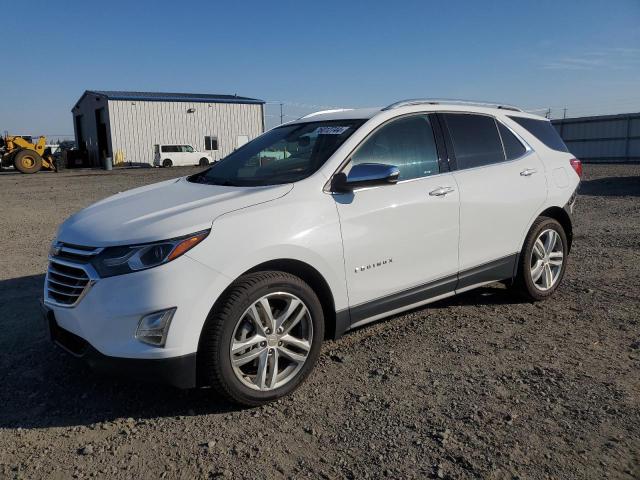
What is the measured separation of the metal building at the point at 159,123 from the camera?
142 feet

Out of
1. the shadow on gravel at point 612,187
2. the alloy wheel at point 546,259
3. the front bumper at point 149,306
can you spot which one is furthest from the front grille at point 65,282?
the shadow on gravel at point 612,187

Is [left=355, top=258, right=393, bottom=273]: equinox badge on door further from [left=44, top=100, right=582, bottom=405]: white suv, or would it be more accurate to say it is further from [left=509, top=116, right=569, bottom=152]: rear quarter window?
[left=509, top=116, right=569, bottom=152]: rear quarter window

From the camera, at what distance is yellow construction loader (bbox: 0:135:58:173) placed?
109ft

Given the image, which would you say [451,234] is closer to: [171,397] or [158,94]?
[171,397]

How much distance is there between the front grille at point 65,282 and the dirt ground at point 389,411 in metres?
0.68

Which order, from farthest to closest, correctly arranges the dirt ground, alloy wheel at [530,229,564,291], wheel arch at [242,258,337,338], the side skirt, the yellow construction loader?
the yellow construction loader < alloy wheel at [530,229,564,291] < the side skirt < wheel arch at [242,258,337,338] < the dirt ground

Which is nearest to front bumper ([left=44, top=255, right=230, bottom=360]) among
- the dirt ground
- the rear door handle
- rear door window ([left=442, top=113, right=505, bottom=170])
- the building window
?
the dirt ground

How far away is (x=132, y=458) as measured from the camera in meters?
2.71

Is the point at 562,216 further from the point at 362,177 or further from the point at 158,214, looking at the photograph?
the point at 158,214

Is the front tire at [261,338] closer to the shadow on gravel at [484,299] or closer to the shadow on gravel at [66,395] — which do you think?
the shadow on gravel at [66,395]

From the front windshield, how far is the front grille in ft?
3.97

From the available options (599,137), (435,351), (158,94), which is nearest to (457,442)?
(435,351)

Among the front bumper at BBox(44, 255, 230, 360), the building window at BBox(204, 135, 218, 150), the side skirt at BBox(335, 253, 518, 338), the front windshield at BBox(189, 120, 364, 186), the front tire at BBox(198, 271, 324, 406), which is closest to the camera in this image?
the front bumper at BBox(44, 255, 230, 360)

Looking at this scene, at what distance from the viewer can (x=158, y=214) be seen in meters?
3.15
